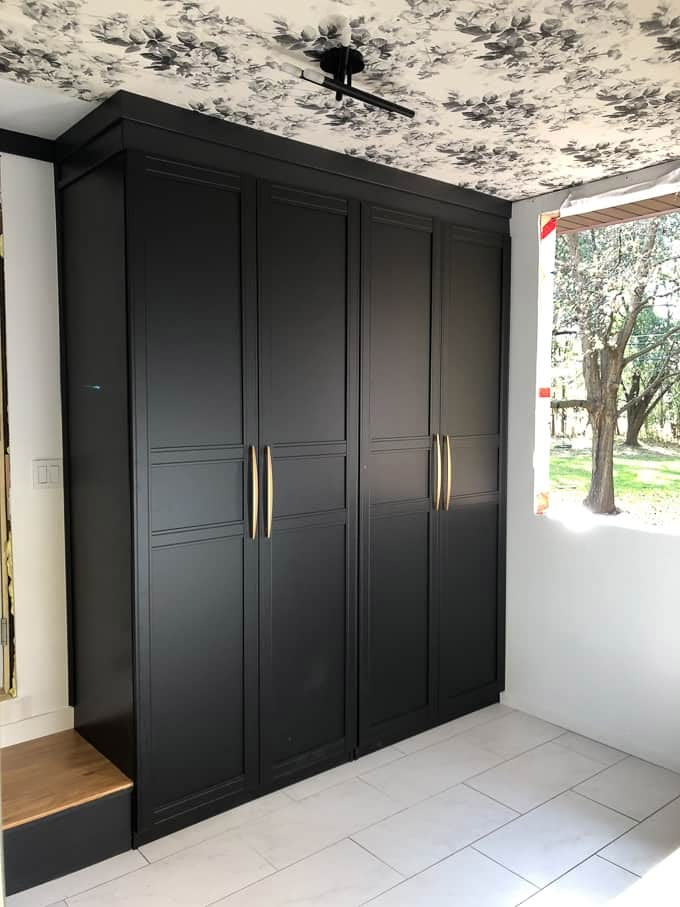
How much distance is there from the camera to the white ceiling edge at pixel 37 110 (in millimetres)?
2315

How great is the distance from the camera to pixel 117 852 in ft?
8.06

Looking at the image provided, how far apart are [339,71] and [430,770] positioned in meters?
2.61

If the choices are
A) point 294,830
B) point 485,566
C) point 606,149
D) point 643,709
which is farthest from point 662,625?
point 606,149

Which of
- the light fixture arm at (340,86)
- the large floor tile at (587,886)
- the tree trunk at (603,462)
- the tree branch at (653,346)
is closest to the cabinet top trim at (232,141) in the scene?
the light fixture arm at (340,86)

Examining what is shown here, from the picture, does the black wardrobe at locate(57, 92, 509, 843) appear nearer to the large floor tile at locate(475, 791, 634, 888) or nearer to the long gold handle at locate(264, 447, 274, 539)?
the long gold handle at locate(264, 447, 274, 539)

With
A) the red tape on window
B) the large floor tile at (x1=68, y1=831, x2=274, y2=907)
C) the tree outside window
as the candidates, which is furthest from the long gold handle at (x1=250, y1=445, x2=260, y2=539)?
the red tape on window

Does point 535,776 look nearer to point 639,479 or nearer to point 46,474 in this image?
point 639,479

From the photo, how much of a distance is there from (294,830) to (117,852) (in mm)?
602

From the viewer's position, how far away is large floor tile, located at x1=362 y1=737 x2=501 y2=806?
9.43ft

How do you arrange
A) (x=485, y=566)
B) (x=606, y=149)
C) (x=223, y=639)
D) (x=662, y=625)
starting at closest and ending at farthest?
(x=223, y=639)
(x=606, y=149)
(x=662, y=625)
(x=485, y=566)

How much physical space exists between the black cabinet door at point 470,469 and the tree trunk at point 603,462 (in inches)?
18.4

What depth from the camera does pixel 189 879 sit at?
2.32 meters

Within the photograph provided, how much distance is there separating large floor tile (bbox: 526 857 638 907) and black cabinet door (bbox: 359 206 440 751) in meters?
1.02

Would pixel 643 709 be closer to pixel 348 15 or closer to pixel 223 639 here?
pixel 223 639
